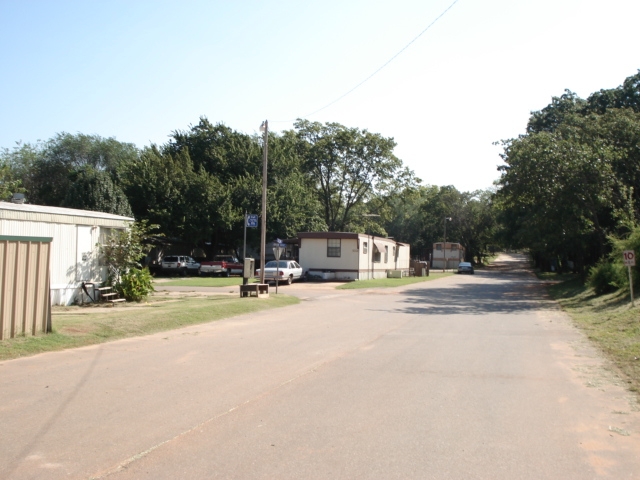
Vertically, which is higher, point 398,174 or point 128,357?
point 398,174

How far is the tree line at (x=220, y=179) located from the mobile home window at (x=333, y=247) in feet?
24.7

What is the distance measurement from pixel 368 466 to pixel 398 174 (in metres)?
59.4

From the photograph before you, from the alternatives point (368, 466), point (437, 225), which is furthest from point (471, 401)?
point (437, 225)

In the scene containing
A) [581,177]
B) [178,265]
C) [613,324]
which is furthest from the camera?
[178,265]

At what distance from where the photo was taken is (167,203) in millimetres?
45344

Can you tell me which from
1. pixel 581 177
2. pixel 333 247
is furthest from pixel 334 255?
pixel 581 177

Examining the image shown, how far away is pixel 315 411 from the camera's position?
6.95 meters

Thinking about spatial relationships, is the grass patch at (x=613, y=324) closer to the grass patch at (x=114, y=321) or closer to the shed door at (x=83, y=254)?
the grass patch at (x=114, y=321)

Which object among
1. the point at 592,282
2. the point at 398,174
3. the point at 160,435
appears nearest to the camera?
the point at 160,435

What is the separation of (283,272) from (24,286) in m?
25.5

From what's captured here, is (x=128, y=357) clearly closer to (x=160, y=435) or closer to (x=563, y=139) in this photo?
(x=160, y=435)

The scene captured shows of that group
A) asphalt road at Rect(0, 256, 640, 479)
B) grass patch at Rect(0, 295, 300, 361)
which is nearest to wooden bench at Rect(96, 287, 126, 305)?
grass patch at Rect(0, 295, 300, 361)

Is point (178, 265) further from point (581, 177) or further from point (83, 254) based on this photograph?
point (581, 177)

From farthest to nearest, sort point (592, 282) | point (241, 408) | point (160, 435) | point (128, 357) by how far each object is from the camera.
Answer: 1. point (592, 282)
2. point (128, 357)
3. point (241, 408)
4. point (160, 435)
